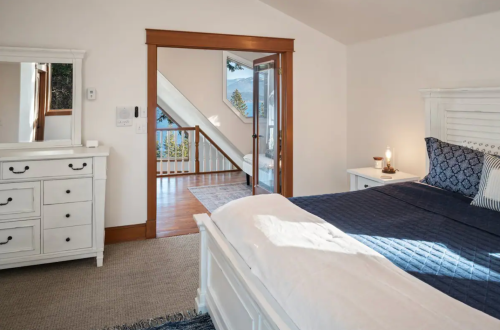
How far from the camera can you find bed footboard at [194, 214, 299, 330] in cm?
130

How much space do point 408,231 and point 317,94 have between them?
2778mm

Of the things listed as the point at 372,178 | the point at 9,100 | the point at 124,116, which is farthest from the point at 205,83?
the point at 372,178

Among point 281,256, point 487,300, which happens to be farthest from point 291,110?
point 487,300

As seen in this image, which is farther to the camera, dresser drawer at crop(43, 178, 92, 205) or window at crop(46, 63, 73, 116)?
window at crop(46, 63, 73, 116)

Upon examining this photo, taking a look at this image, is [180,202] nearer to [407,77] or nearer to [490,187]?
[407,77]

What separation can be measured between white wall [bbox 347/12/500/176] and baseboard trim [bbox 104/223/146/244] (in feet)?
8.02

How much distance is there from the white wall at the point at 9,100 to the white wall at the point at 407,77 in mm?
3315

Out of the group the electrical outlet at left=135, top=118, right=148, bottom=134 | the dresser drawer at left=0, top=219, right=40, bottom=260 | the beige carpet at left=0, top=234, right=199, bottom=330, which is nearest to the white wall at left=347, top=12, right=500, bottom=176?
the beige carpet at left=0, top=234, right=199, bottom=330

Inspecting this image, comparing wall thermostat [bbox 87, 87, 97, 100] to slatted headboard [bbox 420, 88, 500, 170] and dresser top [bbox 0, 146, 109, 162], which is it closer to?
dresser top [bbox 0, 146, 109, 162]

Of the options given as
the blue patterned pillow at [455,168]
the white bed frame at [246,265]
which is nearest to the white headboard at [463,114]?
the white bed frame at [246,265]

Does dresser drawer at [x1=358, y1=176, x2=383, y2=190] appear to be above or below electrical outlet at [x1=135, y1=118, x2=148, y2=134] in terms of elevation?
below

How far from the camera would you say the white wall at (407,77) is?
280 cm

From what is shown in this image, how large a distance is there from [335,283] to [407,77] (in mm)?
2841

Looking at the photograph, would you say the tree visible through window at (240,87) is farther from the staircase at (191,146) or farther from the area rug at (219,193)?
the area rug at (219,193)
